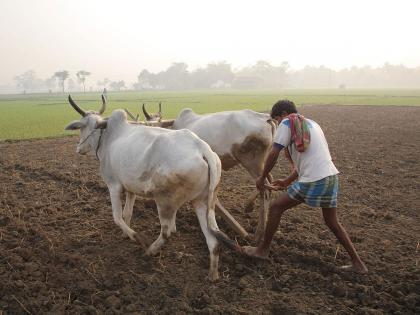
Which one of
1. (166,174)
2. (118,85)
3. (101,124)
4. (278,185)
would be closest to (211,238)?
(166,174)

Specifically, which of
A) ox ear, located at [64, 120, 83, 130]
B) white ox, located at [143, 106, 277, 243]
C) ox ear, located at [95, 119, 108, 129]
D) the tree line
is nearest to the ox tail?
white ox, located at [143, 106, 277, 243]

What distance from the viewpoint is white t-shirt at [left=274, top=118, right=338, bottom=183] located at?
430 cm

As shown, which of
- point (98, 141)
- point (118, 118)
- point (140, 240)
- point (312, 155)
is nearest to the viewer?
point (312, 155)

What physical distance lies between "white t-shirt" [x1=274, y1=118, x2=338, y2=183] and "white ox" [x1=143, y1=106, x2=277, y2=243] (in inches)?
73.7

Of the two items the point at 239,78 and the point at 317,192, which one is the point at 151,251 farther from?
the point at 239,78

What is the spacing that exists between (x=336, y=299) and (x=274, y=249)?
4.15 ft

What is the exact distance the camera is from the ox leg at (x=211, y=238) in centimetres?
459

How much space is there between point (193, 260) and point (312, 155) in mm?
1934

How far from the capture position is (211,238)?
4688 mm

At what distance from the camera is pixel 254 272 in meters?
4.74

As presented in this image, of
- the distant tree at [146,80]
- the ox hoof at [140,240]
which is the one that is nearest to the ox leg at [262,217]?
the ox hoof at [140,240]

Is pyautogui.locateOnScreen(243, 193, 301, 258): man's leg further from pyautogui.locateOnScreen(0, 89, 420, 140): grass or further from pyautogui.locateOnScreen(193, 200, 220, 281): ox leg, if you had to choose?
pyautogui.locateOnScreen(0, 89, 420, 140): grass

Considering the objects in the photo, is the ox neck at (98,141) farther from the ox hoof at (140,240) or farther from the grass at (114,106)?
the grass at (114,106)

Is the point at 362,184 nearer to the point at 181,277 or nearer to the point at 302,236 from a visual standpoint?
the point at 302,236
